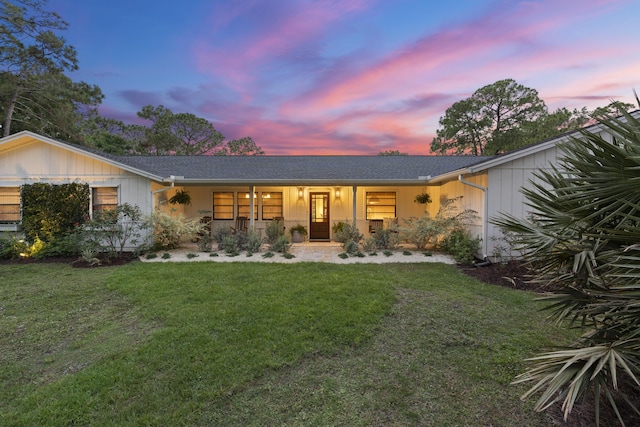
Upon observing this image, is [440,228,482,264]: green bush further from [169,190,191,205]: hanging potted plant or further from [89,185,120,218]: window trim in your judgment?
[89,185,120,218]: window trim

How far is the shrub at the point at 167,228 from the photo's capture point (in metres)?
9.21

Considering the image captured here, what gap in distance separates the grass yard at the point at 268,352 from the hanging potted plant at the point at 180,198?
5.85m

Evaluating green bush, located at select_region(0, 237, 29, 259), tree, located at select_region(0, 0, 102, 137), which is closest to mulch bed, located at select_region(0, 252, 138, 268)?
A: green bush, located at select_region(0, 237, 29, 259)

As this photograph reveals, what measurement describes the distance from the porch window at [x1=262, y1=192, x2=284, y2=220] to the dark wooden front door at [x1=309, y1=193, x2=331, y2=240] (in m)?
1.33

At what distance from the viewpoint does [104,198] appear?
9.55 meters

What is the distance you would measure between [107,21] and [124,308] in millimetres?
13029

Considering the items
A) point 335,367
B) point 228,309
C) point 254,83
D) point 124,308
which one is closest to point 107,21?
point 254,83

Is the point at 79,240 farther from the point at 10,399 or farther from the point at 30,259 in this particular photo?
the point at 10,399

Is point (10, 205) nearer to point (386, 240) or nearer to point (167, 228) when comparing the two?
point (167, 228)

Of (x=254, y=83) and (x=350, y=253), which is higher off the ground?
(x=254, y=83)

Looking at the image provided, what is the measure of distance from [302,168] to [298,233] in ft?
8.50

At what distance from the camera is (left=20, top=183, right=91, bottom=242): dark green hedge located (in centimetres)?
889

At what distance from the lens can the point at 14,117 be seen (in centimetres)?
1661

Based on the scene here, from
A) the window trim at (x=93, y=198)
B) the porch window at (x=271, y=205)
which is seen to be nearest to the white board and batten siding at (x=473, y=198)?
the porch window at (x=271, y=205)
